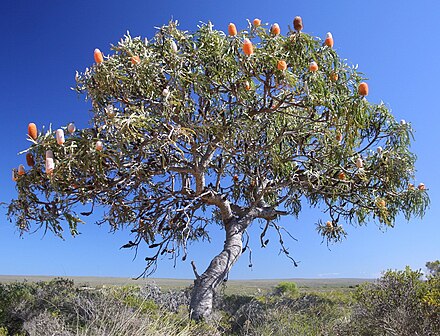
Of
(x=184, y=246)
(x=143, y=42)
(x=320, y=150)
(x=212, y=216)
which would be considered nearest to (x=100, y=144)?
(x=143, y=42)

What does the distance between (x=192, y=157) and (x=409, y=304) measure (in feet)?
12.9

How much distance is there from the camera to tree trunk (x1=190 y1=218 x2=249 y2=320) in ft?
23.3

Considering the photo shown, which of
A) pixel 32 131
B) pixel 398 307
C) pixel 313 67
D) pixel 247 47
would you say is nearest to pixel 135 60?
pixel 247 47

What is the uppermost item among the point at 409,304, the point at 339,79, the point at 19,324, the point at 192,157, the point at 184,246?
the point at 339,79

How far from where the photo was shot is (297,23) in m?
5.43

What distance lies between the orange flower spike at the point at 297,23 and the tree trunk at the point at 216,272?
4130 millimetres

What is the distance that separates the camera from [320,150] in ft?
25.1

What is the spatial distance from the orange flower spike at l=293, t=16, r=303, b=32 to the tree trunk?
4.13 metres

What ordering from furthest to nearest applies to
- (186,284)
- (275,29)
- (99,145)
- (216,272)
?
1. (186,284)
2. (216,272)
3. (275,29)
4. (99,145)

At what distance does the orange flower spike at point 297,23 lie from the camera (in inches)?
212

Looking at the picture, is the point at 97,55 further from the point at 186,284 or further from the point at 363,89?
the point at 186,284

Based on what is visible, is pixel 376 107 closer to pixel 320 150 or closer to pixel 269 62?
pixel 320 150

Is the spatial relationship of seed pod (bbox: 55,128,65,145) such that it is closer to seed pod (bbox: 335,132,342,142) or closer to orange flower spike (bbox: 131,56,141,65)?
orange flower spike (bbox: 131,56,141,65)

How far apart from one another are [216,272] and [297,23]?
4.33 metres
